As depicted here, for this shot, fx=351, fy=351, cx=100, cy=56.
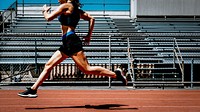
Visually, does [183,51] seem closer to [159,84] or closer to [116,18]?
[159,84]

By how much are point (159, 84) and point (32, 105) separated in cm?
462

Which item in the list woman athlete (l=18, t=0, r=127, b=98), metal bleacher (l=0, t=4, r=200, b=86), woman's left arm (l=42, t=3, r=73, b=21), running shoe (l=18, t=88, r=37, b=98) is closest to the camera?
woman's left arm (l=42, t=3, r=73, b=21)

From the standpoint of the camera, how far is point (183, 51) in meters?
13.9

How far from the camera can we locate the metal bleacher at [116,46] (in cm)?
1014

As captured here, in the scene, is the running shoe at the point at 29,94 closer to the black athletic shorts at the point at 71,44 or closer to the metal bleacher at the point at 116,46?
the black athletic shorts at the point at 71,44

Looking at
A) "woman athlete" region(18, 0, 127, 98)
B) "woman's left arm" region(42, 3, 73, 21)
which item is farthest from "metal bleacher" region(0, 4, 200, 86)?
"woman's left arm" region(42, 3, 73, 21)

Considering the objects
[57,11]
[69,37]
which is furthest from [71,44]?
[57,11]

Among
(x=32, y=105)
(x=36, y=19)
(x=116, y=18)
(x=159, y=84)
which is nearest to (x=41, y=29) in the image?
(x=36, y=19)

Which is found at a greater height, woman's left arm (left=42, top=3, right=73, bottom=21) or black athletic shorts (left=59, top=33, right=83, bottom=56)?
woman's left arm (left=42, top=3, right=73, bottom=21)

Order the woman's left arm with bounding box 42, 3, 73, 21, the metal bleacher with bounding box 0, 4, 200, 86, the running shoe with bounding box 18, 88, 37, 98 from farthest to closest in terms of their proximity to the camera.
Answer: the metal bleacher with bounding box 0, 4, 200, 86
the running shoe with bounding box 18, 88, 37, 98
the woman's left arm with bounding box 42, 3, 73, 21

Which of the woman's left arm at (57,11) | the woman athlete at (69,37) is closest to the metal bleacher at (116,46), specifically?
the woman athlete at (69,37)

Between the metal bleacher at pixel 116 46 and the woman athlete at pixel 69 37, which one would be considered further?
the metal bleacher at pixel 116 46

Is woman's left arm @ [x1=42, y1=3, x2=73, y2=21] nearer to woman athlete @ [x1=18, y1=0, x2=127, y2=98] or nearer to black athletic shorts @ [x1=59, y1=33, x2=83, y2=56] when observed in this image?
woman athlete @ [x1=18, y1=0, x2=127, y2=98]

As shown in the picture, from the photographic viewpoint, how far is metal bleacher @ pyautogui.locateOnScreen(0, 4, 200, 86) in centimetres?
1014
